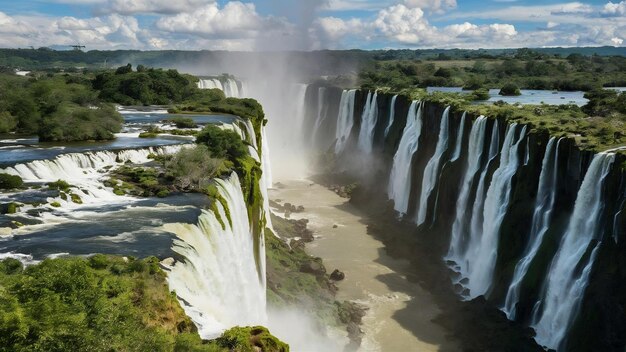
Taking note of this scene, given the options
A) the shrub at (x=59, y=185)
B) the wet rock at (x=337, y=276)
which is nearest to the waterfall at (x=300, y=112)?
the wet rock at (x=337, y=276)

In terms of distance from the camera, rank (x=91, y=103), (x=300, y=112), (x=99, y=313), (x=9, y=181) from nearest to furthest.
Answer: (x=99, y=313) < (x=9, y=181) < (x=91, y=103) < (x=300, y=112)

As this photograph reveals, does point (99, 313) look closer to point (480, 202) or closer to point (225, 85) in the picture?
point (480, 202)

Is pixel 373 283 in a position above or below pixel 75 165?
below

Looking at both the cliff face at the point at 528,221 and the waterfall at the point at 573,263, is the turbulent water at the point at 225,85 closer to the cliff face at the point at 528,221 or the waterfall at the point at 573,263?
the cliff face at the point at 528,221

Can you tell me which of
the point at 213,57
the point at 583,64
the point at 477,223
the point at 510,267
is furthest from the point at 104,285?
the point at 213,57

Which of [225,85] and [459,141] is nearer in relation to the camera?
[459,141]

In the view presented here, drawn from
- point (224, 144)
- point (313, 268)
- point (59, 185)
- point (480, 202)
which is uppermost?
point (224, 144)

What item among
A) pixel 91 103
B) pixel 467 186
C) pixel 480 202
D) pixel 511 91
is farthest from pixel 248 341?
pixel 511 91

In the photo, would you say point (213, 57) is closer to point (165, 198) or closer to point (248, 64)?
point (248, 64)
